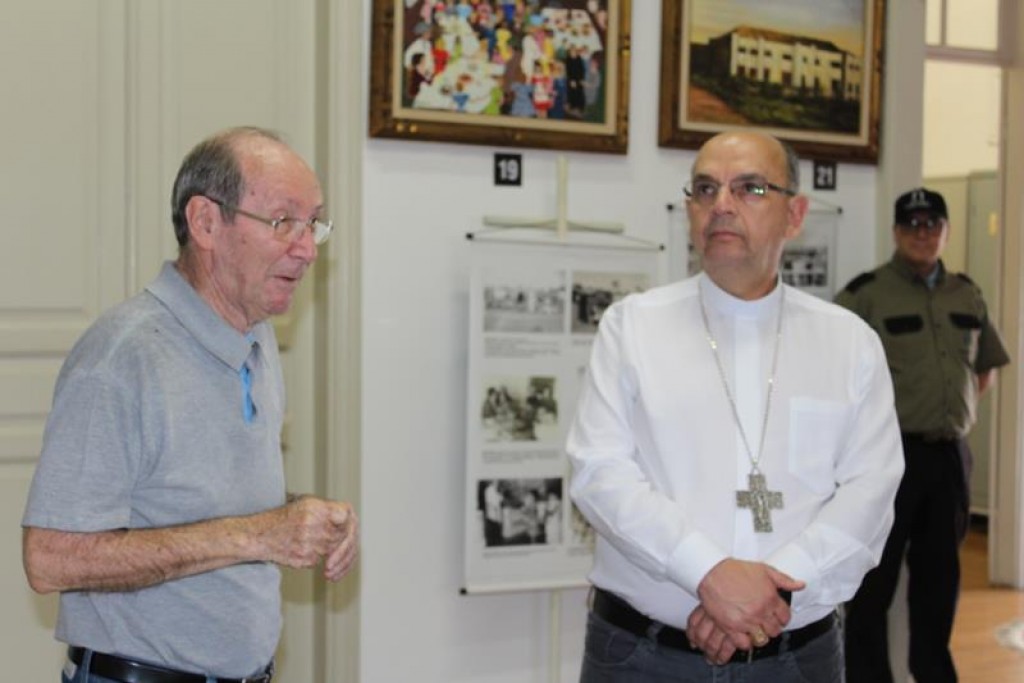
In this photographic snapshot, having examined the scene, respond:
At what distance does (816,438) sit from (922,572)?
8.05 ft

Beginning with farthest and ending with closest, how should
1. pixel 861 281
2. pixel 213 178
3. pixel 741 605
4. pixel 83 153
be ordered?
1. pixel 861 281
2. pixel 83 153
3. pixel 741 605
4. pixel 213 178

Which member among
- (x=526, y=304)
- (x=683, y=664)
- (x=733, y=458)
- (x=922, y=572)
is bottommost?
(x=922, y=572)

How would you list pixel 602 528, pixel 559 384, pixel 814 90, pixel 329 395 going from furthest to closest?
pixel 814 90, pixel 559 384, pixel 329 395, pixel 602 528

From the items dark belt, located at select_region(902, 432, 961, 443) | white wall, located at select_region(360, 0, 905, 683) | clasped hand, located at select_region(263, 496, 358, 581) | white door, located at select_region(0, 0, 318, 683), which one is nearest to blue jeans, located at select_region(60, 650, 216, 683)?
clasped hand, located at select_region(263, 496, 358, 581)

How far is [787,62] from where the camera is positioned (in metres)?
4.32

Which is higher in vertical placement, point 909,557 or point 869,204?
point 869,204

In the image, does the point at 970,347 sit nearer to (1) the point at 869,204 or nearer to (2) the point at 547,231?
(1) the point at 869,204

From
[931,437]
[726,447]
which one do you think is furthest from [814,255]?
[726,447]

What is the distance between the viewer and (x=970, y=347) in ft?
15.1

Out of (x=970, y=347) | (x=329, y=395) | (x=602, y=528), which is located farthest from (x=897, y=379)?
(x=602, y=528)

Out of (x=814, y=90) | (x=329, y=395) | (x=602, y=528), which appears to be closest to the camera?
(x=602, y=528)

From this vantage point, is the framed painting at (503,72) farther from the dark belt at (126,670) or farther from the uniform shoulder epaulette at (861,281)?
the dark belt at (126,670)

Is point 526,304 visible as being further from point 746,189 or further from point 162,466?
point 162,466

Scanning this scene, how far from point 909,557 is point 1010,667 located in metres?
0.88
